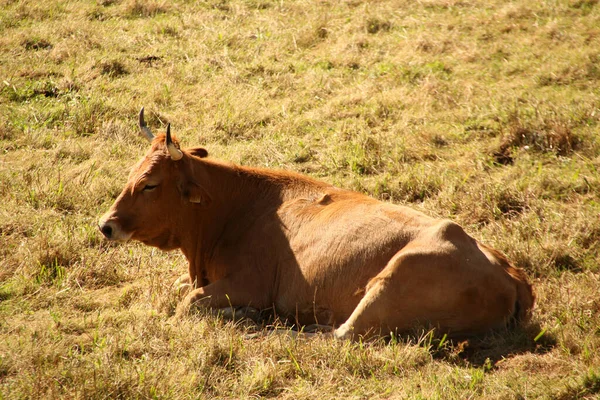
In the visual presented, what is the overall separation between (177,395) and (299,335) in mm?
1256

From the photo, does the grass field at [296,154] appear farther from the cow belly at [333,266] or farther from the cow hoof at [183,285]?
the cow belly at [333,266]

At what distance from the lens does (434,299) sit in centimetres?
620

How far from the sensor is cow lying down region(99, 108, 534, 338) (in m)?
6.21

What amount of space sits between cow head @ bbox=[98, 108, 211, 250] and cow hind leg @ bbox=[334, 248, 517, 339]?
206 centimetres

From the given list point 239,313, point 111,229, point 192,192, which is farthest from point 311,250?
point 111,229

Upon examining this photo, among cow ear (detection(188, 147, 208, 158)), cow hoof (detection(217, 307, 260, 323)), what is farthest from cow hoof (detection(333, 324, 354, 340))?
cow ear (detection(188, 147, 208, 158))

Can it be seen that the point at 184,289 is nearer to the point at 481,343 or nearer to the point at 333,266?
the point at 333,266

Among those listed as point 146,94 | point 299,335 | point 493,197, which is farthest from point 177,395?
point 146,94

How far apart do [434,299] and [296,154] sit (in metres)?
4.29

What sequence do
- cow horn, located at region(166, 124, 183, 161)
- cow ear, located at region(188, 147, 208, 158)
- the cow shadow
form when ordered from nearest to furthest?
the cow shadow → cow horn, located at region(166, 124, 183, 161) → cow ear, located at region(188, 147, 208, 158)

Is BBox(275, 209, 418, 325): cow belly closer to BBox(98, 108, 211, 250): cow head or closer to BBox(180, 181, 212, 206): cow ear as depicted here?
BBox(180, 181, 212, 206): cow ear

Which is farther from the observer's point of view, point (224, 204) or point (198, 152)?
point (198, 152)

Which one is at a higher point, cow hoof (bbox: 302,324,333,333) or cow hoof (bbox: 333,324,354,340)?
cow hoof (bbox: 333,324,354,340)

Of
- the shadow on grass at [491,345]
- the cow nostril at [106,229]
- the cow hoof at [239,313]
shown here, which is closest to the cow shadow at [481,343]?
the shadow on grass at [491,345]
